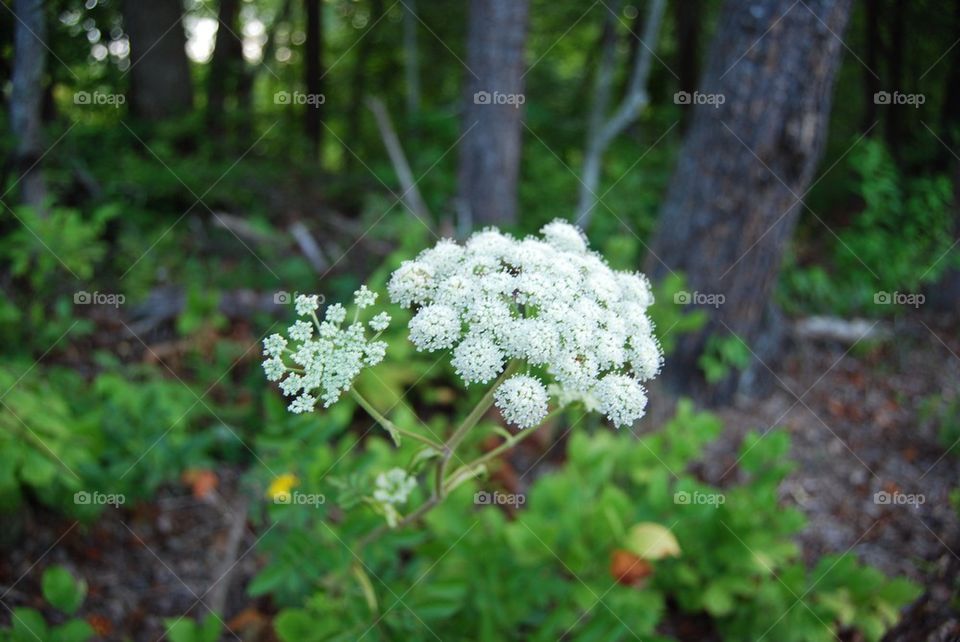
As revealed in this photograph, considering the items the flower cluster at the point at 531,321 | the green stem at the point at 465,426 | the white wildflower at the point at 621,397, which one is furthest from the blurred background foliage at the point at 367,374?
the white wildflower at the point at 621,397

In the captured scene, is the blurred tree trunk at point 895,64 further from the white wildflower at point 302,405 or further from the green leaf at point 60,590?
the green leaf at point 60,590

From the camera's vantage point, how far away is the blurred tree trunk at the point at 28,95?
4020 mm

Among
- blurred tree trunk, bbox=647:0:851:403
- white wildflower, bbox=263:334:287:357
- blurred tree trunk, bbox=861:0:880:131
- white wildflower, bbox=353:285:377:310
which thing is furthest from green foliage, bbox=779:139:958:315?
white wildflower, bbox=263:334:287:357

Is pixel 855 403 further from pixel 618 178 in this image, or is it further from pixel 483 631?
pixel 483 631

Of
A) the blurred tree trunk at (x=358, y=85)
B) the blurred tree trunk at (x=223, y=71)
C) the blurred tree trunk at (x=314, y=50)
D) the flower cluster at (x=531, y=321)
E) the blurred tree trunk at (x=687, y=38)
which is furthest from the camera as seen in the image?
the blurred tree trunk at (x=358, y=85)

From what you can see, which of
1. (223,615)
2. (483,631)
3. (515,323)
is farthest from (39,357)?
(515,323)

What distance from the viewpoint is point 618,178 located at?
263 inches

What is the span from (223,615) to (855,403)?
15.1 feet

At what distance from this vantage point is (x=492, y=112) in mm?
5562

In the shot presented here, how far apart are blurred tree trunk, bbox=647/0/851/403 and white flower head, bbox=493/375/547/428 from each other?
3.34 meters

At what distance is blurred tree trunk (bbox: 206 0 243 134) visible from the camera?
23.8ft

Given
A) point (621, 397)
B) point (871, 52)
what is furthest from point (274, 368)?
point (871, 52)

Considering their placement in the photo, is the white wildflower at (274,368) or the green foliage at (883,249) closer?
the white wildflower at (274,368)

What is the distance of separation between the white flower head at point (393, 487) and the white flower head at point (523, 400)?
497mm
